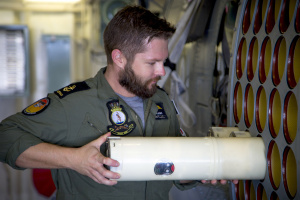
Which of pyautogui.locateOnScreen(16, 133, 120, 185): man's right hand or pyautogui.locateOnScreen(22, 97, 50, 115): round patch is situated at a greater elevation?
pyautogui.locateOnScreen(22, 97, 50, 115): round patch

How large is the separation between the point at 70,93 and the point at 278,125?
0.83 meters

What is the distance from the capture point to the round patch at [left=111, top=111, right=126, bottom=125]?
133 cm

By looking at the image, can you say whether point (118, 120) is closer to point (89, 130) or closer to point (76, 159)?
point (89, 130)

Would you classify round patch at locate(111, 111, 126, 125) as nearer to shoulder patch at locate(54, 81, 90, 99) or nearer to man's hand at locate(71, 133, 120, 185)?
shoulder patch at locate(54, 81, 90, 99)

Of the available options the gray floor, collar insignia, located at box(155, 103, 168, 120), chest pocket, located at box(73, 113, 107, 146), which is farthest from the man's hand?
the gray floor

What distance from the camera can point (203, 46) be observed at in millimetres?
2174

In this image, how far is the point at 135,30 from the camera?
53.0 inches

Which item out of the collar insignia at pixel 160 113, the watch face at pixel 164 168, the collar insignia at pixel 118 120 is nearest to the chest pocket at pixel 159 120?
the collar insignia at pixel 160 113

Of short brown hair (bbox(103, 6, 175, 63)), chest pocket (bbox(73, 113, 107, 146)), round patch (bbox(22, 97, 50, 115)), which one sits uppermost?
short brown hair (bbox(103, 6, 175, 63))

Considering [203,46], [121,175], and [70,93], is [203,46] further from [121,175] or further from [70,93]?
[121,175]

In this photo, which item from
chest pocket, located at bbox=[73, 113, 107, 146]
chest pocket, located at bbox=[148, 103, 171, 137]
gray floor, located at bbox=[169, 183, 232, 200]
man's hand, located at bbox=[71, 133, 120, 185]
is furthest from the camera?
gray floor, located at bbox=[169, 183, 232, 200]

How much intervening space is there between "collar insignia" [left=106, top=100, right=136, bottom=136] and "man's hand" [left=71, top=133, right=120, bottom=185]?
0.26 metres

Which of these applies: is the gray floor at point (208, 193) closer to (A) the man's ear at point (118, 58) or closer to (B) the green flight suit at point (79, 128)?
(B) the green flight suit at point (79, 128)

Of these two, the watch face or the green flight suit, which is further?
the green flight suit
